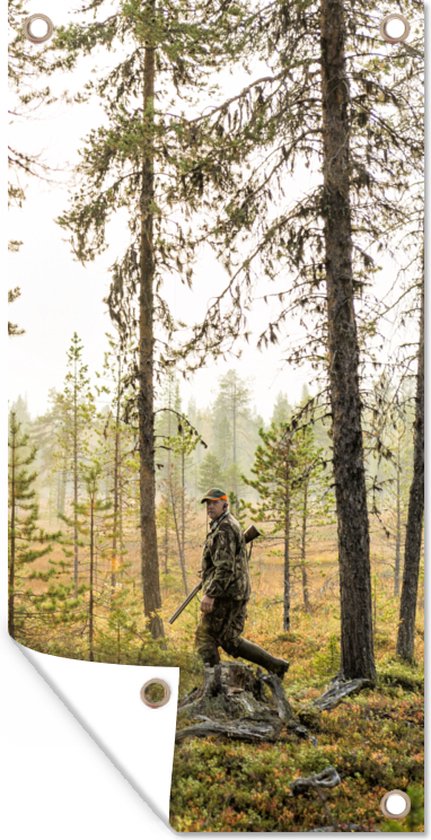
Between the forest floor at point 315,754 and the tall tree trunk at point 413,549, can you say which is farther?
the tall tree trunk at point 413,549

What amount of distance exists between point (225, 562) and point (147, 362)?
1067 millimetres

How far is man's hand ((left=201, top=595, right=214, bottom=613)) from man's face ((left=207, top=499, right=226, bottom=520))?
0.38 m

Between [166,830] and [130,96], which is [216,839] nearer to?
[166,830]

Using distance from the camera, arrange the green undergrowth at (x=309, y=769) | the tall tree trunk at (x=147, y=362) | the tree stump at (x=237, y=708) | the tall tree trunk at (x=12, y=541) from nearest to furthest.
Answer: the green undergrowth at (x=309, y=769) < the tree stump at (x=237, y=708) < the tall tree trunk at (x=147, y=362) < the tall tree trunk at (x=12, y=541)

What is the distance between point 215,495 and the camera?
357cm

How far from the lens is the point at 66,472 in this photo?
393 cm

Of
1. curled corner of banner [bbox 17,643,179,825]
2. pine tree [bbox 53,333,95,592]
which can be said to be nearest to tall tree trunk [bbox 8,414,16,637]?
pine tree [bbox 53,333,95,592]

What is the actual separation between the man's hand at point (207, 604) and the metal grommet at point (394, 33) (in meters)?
2.79

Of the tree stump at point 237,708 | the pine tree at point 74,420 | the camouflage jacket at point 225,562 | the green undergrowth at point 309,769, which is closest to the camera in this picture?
the green undergrowth at point 309,769

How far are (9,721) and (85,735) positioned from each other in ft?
1.75

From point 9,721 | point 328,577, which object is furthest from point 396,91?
point 9,721

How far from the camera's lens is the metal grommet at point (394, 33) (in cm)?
354

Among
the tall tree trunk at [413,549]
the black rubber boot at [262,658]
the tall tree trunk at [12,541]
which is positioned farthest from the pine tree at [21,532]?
the tall tree trunk at [413,549]

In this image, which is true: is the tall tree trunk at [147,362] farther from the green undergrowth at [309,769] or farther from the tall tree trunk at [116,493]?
the green undergrowth at [309,769]
